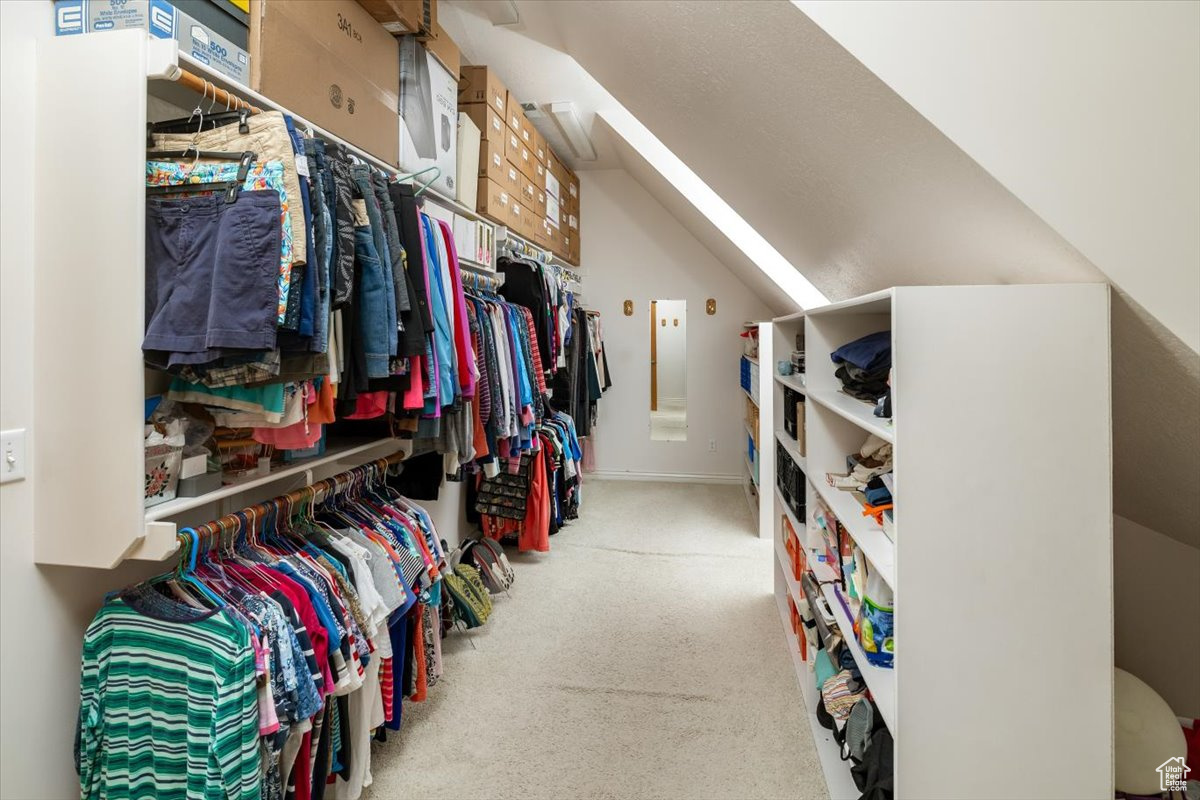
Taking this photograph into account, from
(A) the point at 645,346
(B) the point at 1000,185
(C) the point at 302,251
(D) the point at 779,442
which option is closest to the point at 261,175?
(C) the point at 302,251

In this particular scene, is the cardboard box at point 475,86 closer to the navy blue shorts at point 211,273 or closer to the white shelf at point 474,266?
the white shelf at point 474,266

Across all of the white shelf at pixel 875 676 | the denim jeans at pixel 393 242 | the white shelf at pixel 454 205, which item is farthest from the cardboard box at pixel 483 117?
the white shelf at pixel 875 676

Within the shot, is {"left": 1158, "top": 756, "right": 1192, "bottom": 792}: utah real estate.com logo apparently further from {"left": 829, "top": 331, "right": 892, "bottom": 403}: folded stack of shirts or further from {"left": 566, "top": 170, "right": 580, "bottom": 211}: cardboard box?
{"left": 566, "top": 170, "right": 580, "bottom": 211}: cardboard box

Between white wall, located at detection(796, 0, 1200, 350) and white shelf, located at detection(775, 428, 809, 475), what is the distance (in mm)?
1337

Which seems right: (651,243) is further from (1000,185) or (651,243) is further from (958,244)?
(1000,185)

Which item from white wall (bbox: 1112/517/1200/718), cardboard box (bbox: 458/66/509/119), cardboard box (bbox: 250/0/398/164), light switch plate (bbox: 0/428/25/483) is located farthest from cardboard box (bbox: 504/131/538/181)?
white wall (bbox: 1112/517/1200/718)

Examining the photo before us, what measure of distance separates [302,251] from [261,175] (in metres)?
0.18

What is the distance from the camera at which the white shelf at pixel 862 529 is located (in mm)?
1420

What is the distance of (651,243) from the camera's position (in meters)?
5.71

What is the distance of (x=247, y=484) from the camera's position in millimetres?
1433

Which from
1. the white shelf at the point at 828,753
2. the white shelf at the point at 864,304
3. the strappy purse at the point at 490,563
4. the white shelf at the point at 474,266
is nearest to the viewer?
the white shelf at the point at 864,304

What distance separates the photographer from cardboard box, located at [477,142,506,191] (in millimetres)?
3170

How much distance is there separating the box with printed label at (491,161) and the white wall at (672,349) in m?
2.68

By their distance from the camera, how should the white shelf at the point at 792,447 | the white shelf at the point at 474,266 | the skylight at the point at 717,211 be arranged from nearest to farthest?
the white shelf at the point at 792,447 → the white shelf at the point at 474,266 → the skylight at the point at 717,211
